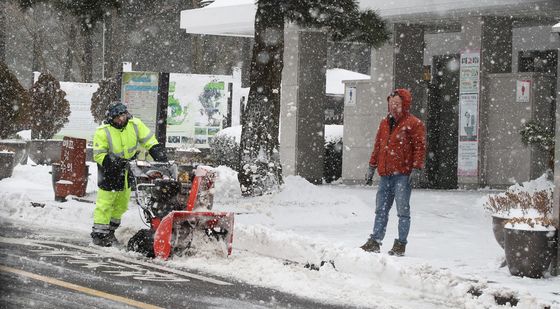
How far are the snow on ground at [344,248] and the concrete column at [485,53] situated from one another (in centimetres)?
216

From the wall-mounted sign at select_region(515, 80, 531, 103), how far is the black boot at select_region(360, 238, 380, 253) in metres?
9.92

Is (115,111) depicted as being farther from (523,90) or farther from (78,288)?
(523,90)

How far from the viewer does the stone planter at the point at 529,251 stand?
10125 millimetres

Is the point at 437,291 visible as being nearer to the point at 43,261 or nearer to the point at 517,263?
the point at 517,263

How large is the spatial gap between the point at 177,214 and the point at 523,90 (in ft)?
38.5

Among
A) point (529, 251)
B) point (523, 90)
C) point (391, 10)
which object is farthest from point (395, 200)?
point (391, 10)

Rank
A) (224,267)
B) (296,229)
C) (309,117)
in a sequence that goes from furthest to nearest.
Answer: (309,117), (296,229), (224,267)

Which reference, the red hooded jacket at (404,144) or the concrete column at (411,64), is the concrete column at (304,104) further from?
the red hooded jacket at (404,144)

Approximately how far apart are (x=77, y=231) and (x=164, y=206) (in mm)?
2992

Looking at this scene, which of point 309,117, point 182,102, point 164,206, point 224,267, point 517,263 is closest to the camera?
point 517,263

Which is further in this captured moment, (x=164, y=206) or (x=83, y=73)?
(x=83, y=73)

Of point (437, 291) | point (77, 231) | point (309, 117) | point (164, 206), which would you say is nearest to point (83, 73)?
point (309, 117)

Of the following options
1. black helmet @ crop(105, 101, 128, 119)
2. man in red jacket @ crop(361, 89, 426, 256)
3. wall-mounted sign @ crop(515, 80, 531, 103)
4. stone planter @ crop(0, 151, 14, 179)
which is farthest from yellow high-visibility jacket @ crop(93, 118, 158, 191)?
wall-mounted sign @ crop(515, 80, 531, 103)

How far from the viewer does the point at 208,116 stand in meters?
27.9
